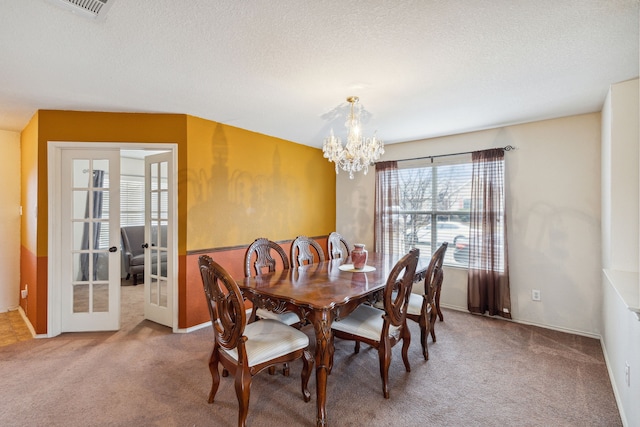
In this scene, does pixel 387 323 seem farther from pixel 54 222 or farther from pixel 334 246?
pixel 54 222

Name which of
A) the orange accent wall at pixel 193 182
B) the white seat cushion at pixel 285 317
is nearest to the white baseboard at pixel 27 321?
the orange accent wall at pixel 193 182

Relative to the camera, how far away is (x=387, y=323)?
2.09m

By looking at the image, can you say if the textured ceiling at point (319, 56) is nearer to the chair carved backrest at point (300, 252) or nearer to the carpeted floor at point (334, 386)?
the chair carved backrest at point (300, 252)

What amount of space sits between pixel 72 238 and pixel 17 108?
1370 millimetres

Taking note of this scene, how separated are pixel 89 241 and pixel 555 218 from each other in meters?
5.03

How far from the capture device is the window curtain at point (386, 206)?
450 centimetres

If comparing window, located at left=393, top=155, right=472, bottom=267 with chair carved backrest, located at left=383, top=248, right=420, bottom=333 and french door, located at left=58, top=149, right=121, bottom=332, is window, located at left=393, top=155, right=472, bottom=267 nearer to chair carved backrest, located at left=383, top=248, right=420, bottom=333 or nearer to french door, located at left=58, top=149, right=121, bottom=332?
chair carved backrest, located at left=383, top=248, right=420, bottom=333

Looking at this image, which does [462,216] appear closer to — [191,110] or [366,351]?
[366,351]

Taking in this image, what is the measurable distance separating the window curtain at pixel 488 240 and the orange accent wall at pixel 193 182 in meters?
2.53

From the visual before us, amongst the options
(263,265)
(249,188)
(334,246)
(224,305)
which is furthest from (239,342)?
(249,188)

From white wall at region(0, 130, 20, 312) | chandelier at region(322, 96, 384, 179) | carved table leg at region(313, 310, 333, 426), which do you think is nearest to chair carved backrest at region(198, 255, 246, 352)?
carved table leg at region(313, 310, 333, 426)

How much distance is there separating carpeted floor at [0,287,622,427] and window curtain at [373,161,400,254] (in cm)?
170

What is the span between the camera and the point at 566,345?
291 centimetres

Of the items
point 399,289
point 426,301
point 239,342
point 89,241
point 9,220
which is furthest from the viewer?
point 9,220
